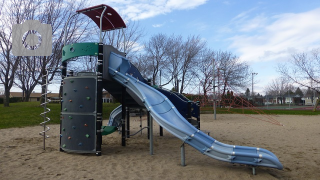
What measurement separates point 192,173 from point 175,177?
0.41 metres

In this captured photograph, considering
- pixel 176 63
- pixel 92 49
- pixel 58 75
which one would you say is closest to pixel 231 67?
pixel 176 63

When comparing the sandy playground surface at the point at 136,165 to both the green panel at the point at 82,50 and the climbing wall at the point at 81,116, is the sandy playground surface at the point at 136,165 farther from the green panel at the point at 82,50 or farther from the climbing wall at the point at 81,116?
the green panel at the point at 82,50

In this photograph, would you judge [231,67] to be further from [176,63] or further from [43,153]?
[43,153]

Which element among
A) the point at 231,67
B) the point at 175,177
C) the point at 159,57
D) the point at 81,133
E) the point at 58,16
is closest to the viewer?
the point at 175,177

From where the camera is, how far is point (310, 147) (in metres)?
7.70

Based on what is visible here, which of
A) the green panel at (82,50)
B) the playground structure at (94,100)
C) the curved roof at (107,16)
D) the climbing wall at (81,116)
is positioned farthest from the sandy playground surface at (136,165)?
the curved roof at (107,16)

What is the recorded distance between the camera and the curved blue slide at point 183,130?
15.1ft

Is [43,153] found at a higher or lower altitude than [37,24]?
lower

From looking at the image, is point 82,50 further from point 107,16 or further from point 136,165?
point 136,165

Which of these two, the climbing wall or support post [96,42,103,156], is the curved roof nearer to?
support post [96,42,103,156]

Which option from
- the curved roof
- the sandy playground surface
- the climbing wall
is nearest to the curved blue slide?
the sandy playground surface

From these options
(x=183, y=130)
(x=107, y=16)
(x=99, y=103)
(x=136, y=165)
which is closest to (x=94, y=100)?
(x=99, y=103)

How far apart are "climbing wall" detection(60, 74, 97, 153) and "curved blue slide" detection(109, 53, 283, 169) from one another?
78 cm

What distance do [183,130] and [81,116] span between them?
2798 millimetres
